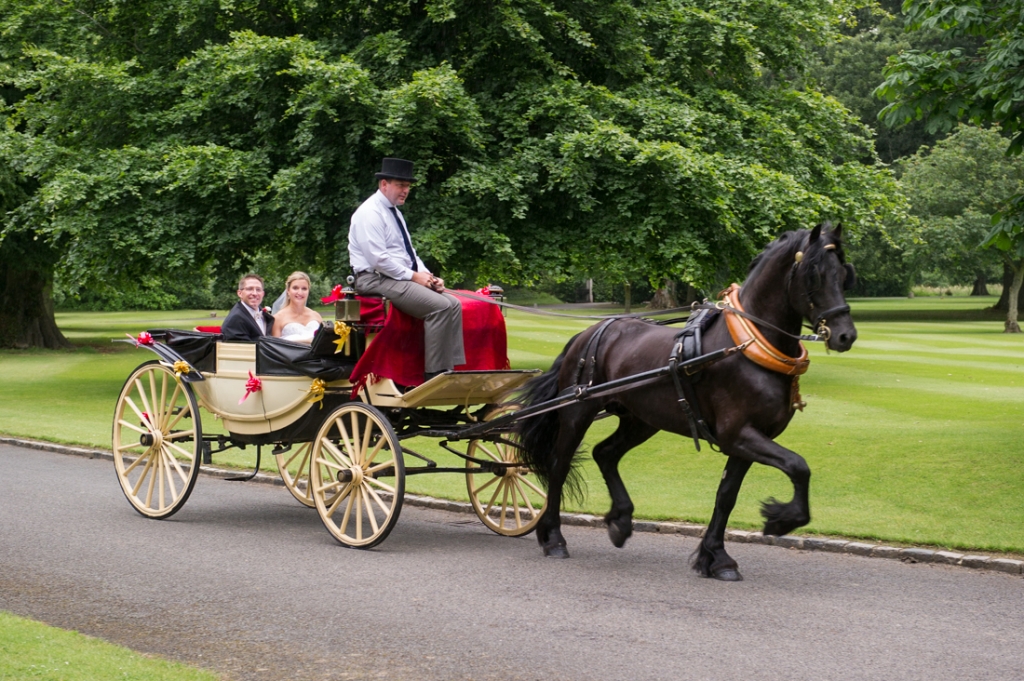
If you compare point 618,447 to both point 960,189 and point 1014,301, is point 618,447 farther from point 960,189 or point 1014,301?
point 960,189

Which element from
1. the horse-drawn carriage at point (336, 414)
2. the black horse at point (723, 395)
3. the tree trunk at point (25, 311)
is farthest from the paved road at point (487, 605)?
the tree trunk at point (25, 311)

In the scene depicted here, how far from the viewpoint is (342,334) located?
8.86 m

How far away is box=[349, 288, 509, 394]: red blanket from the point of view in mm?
8516

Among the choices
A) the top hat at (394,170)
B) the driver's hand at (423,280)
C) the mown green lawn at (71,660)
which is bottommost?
the mown green lawn at (71,660)

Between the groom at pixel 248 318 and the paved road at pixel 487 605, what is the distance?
1.63 metres

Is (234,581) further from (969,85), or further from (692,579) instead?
(969,85)

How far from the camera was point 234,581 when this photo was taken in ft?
23.8

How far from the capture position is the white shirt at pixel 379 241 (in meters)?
8.36

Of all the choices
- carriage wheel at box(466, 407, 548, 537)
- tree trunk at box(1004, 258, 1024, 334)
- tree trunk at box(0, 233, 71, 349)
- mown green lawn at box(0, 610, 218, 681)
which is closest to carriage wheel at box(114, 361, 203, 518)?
carriage wheel at box(466, 407, 548, 537)

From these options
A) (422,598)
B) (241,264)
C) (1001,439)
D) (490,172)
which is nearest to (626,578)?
(422,598)

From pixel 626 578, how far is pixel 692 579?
1.42ft

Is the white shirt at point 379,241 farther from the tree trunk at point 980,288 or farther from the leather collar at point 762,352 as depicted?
the tree trunk at point 980,288

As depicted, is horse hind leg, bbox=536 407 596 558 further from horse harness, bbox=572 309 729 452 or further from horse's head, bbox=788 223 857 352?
horse's head, bbox=788 223 857 352

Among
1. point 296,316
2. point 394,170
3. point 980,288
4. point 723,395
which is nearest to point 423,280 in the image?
point 394,170
